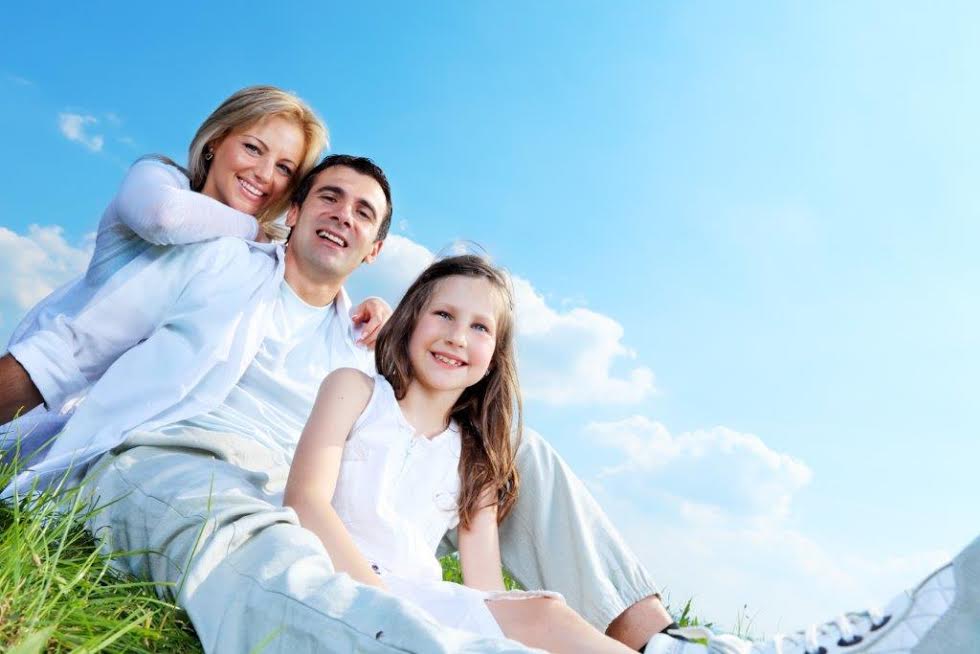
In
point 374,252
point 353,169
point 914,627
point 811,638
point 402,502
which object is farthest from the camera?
point 374,252

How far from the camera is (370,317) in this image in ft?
15.0

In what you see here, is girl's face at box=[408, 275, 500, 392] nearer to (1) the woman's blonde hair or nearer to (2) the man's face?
(2) the man's face

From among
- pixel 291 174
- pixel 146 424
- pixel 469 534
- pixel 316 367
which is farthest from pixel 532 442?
pixel 291 174

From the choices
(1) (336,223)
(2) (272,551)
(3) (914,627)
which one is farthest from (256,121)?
(3) (914,627)

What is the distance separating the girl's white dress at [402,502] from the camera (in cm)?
277

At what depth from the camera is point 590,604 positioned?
3.28 m

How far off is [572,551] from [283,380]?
1509 millimetres

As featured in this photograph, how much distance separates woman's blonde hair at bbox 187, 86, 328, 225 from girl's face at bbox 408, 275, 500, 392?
2.01 meters

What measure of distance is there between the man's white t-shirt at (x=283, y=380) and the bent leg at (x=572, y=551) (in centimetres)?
100

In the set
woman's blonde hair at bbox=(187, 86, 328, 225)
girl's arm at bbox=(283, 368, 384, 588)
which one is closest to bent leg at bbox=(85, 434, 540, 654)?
girl's arm at bbox=(283, 368, 384, 588)

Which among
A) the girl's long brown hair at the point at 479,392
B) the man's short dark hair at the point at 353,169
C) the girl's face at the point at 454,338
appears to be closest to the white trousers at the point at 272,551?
the girl's long brown hair at the point at 479,392

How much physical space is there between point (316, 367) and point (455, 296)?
1.14 meters

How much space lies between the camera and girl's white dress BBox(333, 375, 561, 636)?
277 centimetres

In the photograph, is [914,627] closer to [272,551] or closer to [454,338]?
[272,551]
